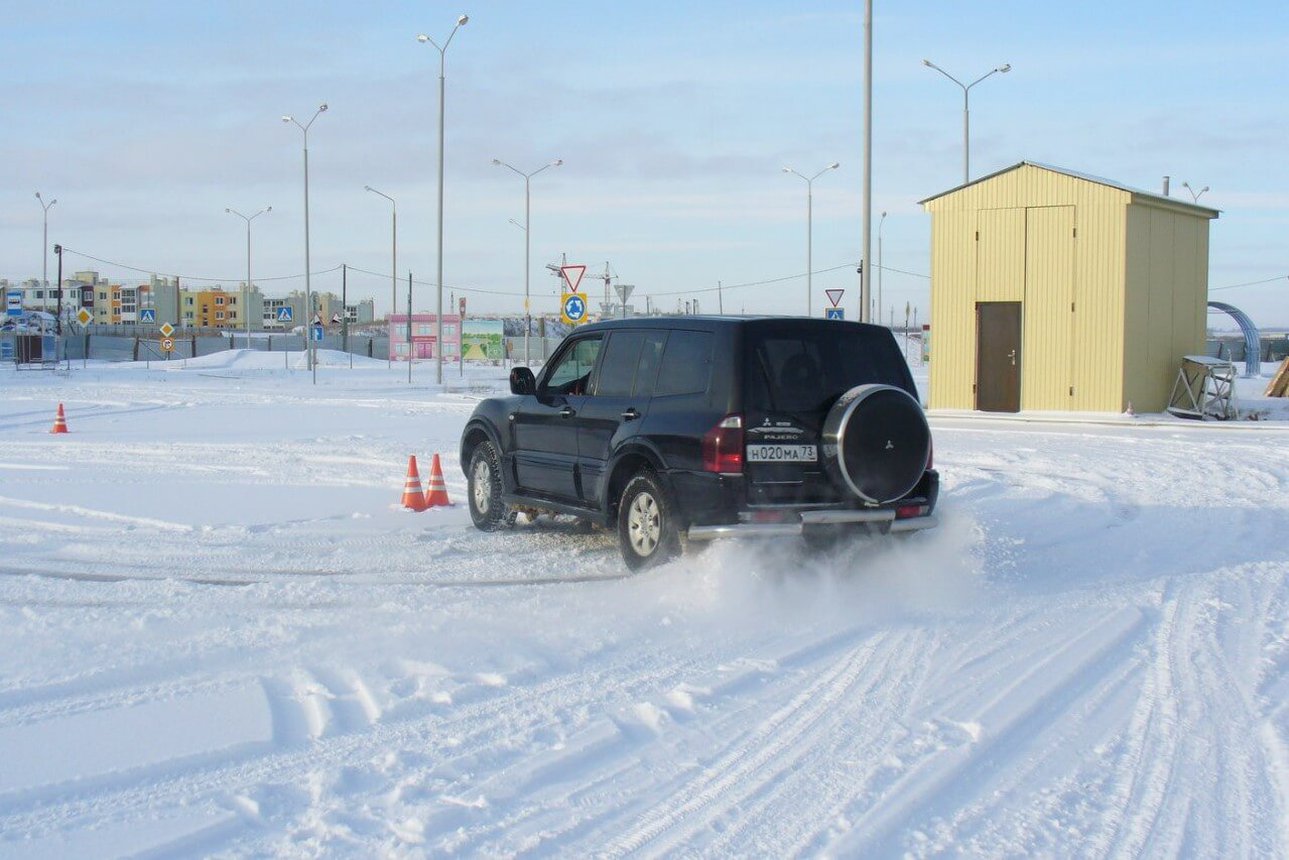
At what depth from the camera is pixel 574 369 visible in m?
10.6

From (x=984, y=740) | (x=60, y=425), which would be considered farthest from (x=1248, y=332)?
(x=984, y=740)

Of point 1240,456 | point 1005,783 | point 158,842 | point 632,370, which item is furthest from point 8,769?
point 1240,456

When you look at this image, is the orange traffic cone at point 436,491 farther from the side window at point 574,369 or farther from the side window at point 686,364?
the side window at point 686,364

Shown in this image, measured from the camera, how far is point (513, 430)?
11125mm

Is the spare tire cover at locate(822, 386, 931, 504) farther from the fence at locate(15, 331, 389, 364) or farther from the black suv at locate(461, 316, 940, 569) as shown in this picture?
the fence at locate(15, 331, 389, 364)

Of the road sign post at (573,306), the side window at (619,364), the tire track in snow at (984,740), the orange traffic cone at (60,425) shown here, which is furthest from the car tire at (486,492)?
the road sign post at (573,306)

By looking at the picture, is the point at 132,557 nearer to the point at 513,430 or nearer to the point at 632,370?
the point at 513,430

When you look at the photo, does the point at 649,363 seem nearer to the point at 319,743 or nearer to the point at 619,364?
the point at 619,364

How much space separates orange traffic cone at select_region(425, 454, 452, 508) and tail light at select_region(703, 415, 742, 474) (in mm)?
5168

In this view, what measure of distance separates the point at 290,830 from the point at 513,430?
6922mm

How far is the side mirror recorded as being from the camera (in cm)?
1072

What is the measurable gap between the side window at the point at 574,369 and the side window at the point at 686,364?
1164 mm

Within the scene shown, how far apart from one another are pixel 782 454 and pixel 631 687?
2.66m

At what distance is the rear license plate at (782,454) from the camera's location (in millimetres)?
8312
